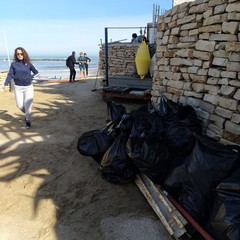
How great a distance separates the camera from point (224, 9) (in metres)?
2.63

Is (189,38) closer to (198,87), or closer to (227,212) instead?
(198,87)

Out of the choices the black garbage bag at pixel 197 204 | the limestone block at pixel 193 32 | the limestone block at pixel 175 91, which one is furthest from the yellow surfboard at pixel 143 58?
the black garbage bag at pixel 197 204

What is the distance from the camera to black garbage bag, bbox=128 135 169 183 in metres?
2.49

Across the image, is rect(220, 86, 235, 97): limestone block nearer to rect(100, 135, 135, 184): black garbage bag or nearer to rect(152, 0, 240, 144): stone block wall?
rect(152, 0, 240, 144): stone block wall

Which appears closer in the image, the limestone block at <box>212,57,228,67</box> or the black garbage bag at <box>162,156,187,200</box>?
the black garbage bag at <box>162,156,187,200</box>

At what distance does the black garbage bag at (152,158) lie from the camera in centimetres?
249

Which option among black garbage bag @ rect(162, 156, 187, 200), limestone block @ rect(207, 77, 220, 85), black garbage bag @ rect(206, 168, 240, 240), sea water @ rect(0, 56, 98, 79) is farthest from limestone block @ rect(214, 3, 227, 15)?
Answer: sea water @ rect(0, 56, 98, 79)

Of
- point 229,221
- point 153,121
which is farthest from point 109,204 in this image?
point 229,221

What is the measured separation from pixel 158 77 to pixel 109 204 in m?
2.29

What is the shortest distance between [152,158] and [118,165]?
50 centimetres

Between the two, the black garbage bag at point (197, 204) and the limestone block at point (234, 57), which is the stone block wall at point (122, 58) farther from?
the black garbage bag at point (197, 204)

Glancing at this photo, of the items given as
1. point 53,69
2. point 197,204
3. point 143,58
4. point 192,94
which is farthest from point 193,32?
point 53,69

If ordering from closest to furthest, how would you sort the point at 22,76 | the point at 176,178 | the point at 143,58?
1. the point at 176,178
2. the point at 22,76
3. the point at 143,58

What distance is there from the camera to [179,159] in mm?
2467
